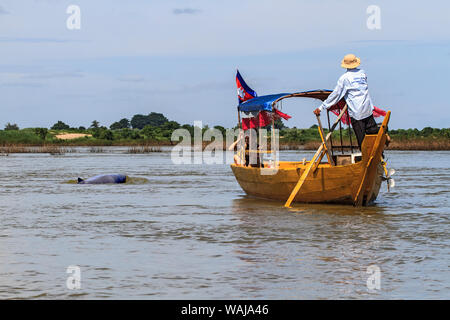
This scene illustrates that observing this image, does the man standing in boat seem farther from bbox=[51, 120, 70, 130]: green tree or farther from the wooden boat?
bbox=[51, 120, 70, 130]: green tree

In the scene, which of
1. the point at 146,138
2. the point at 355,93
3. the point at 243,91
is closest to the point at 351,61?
the point at 355,93

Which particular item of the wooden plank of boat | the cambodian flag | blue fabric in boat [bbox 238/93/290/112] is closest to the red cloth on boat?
blue fabric in boat [bbox 238/93/290/112]

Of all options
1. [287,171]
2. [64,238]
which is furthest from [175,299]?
[287,171]

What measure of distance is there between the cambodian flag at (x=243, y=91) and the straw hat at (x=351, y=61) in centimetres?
497

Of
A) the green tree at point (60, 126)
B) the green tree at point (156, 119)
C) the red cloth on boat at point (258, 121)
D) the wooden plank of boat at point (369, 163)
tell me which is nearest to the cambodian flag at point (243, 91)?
the red cloth on boat at point (258, 121)

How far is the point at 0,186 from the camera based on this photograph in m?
20.3

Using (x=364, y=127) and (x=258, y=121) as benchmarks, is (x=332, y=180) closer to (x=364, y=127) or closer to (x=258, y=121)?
(x=364, y=127)

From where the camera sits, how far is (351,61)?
13.3 m

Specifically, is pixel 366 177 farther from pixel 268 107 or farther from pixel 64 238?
pixel 64 238

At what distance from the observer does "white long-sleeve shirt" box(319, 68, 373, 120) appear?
1312 cm

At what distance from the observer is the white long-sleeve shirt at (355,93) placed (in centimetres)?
1312

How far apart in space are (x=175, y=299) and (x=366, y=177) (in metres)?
7.55
